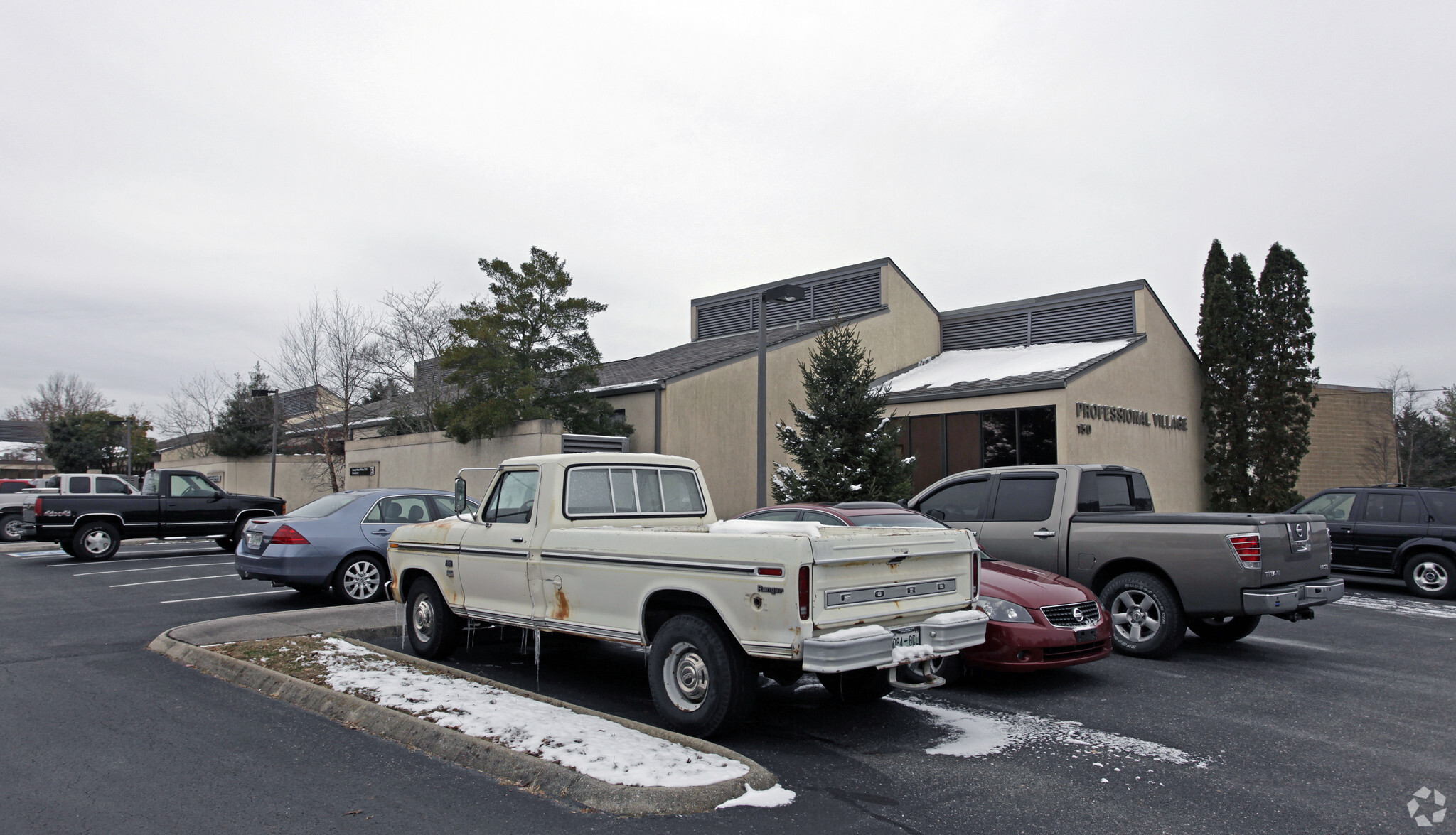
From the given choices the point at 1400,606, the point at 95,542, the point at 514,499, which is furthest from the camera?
the point at 95,542

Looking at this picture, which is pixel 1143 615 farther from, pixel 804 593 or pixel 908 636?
pixel 804 593

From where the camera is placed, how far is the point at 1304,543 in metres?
8.22

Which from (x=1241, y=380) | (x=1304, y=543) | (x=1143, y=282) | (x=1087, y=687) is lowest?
(x=1087, y=687)

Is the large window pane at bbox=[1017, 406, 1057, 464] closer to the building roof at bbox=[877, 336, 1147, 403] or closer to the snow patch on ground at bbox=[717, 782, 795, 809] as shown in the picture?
the building roof at bbox=[877, 336, 1147, 403]

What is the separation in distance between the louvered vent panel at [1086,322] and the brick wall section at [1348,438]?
517 inches

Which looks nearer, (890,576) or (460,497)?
(890,576)

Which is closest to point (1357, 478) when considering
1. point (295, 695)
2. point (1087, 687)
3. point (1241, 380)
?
point (1241, 380)

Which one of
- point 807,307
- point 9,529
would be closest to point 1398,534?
point 807,307

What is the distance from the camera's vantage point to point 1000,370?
22.5 m

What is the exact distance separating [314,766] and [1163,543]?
7.32 meters

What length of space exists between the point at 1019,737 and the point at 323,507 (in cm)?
929

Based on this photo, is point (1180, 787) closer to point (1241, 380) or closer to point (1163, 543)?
point (1163, 543)

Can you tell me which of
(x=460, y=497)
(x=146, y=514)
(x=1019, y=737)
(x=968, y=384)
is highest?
(x=968, y=384)

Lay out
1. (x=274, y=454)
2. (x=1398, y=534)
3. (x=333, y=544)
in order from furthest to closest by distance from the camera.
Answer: (x=274, y=454)
(x=1398, y=534)
(x=333, y=544)
